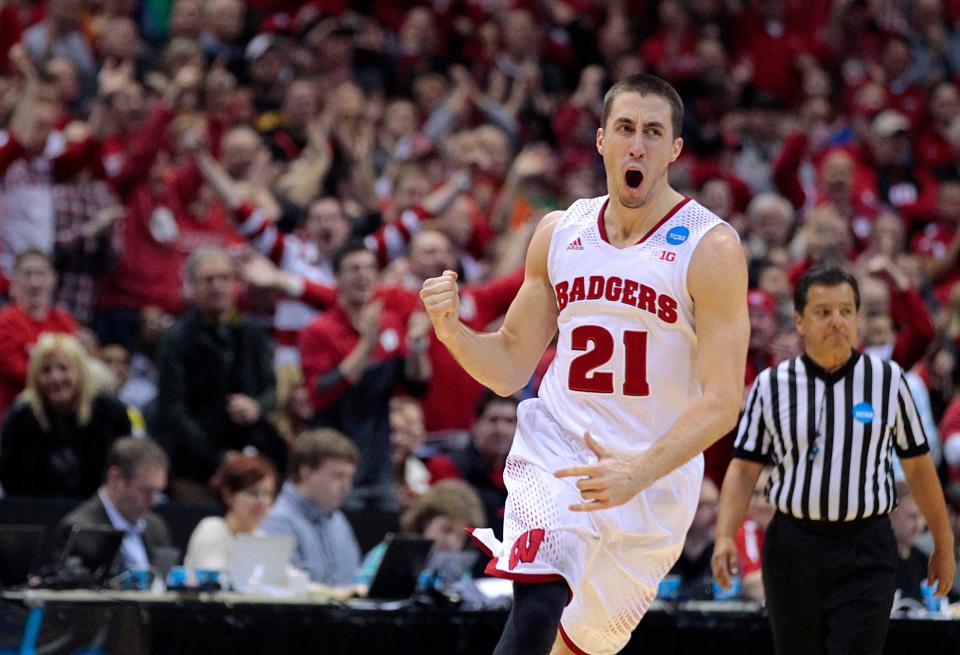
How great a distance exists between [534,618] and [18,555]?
2859mm

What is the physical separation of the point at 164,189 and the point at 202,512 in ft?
9.51

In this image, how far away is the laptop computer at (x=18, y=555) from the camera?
6492 mm

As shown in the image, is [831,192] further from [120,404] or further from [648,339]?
[648,339]

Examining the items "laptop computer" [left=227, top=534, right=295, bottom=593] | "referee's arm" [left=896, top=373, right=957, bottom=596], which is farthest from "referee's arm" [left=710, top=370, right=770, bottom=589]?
"laptop computer" [left=227, top=534, right=295, bottom=593]

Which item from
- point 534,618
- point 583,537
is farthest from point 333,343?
point 534,618

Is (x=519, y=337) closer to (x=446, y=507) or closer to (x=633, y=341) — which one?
(x=633, y=341)

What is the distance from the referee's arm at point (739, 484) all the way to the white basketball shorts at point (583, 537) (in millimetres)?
1085

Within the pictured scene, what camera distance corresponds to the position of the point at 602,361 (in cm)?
475

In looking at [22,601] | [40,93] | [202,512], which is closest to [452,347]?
[22,601]

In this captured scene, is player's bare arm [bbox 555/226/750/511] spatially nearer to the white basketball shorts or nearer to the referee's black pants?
the white basketball shorts

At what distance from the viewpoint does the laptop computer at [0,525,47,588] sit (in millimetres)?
6492

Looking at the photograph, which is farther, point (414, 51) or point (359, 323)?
point (414, 51)

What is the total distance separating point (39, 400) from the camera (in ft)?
27.3

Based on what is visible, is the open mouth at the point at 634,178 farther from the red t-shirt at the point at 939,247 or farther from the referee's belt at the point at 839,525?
the red t-shirt at the point at 939,247
